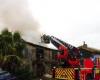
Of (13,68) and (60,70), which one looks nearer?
(60,70)

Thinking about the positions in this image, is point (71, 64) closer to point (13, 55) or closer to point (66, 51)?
point (66, 51)

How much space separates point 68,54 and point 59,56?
2.46ft

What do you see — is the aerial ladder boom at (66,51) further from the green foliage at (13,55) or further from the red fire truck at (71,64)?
the green foliage at (13,55)

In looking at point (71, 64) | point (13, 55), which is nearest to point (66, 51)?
point (71, 64)

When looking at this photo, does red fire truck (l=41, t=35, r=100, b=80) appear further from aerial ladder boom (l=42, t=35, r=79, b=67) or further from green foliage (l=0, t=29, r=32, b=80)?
green foliage (l=0, t=29, r=32, b=80)

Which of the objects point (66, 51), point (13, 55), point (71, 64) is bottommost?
point (71, 64)

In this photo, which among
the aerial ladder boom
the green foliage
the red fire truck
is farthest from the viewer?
the aerial ladder boom

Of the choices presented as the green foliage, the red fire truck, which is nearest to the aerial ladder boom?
the red fire truck

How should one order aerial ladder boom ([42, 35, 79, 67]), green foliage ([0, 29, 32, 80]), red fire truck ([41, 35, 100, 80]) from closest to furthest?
red fire truck ([41, 35, 100, 80]) < green foliage ([0, 29, 32, 80]) < aerial ladder boom ([42, 35, 79, 67])

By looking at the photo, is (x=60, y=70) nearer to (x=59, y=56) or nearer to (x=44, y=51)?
(x=59, y=56)

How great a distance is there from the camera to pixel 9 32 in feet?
87.1

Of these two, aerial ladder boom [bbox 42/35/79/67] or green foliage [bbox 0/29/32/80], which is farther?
aerial ladder boom [bbox 42/35/79/67]

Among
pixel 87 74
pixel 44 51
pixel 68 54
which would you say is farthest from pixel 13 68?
pixel 44 51

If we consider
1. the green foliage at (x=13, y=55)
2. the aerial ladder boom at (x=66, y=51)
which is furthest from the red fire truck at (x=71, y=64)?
the green foliage at (x=13, y=55)
